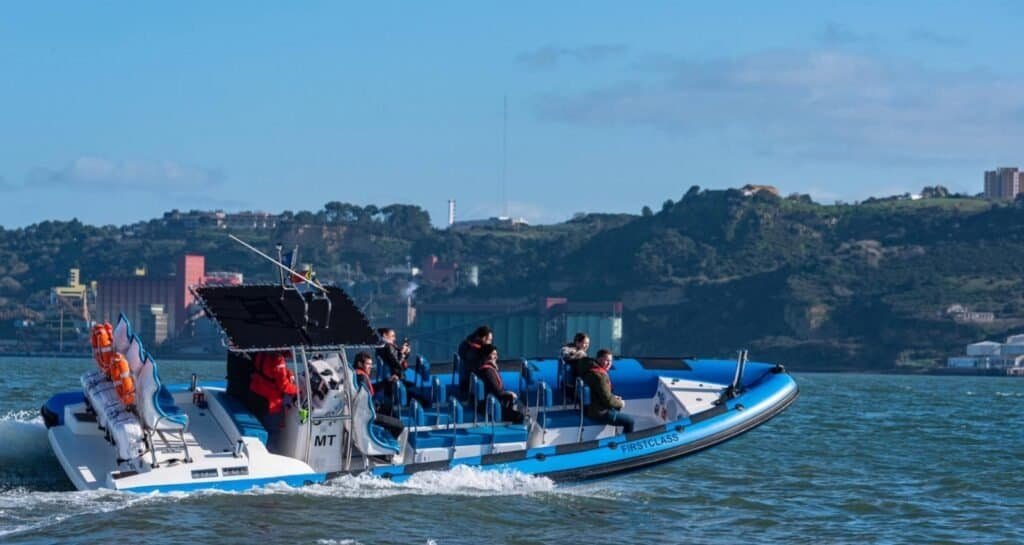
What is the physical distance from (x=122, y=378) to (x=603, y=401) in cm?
534

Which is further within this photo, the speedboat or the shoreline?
the shoreline

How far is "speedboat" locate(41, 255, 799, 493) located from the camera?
16859mm

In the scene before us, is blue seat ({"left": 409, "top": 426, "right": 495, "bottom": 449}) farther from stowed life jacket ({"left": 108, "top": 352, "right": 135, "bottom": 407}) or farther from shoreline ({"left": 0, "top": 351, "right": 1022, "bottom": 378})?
shoreline ({"left": 0, "top": 351, "right": 1022, "bottom": 378})

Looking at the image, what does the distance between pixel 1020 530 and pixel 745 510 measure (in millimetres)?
2927

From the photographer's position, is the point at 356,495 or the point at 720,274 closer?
the point at 356,495

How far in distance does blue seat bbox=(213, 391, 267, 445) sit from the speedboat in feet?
0.06

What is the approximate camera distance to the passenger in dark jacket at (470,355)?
19.4 metres

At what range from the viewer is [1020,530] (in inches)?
737

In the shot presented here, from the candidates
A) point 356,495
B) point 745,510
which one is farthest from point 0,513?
point 745,510

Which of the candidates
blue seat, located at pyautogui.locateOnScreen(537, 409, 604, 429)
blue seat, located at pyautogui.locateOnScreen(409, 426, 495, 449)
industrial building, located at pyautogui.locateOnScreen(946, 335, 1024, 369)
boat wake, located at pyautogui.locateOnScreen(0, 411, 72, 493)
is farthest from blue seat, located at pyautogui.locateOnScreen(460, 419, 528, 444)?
industrial building, located at pyautogui.locateOnScreen(946, 335, 1024, 369)

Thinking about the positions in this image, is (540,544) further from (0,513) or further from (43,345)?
(43,345)

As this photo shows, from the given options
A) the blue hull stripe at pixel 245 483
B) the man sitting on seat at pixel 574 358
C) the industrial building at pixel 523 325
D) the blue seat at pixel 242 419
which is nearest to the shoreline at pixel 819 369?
the industrial building at pixel 523 325

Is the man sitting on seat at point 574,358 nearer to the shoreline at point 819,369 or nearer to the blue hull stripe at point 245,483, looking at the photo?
the blue hull stripe at point 245,483

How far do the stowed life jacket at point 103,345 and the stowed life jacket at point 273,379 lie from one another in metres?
1.43
